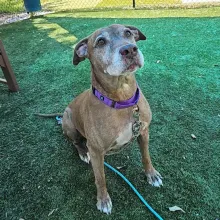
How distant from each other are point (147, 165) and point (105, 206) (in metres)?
0.60

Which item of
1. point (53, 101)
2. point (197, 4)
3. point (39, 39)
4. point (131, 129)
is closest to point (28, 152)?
point (53, 101)

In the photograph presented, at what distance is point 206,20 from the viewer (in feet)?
23.5

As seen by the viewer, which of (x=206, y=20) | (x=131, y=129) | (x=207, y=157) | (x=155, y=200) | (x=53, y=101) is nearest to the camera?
(x=131, y=129)

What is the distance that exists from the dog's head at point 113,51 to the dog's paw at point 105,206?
1260mm

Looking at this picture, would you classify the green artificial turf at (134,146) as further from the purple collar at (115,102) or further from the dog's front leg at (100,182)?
the purple collar at (115,102)

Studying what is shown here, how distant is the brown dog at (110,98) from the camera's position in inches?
87.5

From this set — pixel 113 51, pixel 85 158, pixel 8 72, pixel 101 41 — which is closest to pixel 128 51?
pixel 113 51

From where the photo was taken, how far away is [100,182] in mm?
2740

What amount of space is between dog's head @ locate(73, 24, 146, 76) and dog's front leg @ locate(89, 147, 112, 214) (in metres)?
0.80

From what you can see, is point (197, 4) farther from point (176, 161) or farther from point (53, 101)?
point (176, 161)

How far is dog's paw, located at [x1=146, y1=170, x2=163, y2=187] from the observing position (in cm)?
292

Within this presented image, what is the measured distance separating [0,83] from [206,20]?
5.12 m

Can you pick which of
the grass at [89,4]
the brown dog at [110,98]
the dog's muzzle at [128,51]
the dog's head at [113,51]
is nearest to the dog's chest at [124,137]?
the brown dog at [110,98]

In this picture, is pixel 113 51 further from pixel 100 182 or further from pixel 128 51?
pixel 100 182
